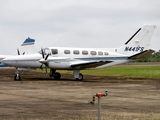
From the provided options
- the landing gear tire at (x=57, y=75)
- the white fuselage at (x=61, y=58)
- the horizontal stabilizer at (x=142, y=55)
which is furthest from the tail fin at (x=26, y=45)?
the horizontal stabilizer at (x=142, y=55)

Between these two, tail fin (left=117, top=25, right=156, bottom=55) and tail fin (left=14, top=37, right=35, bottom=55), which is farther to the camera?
tail fin (left=14, top=37, right=35, bottom=55)

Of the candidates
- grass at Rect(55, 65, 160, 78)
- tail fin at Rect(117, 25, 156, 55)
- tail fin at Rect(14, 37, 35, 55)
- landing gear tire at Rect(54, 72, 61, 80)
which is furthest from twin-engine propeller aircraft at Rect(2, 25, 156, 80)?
tail fin at Rect(14, 37, 35, 55)

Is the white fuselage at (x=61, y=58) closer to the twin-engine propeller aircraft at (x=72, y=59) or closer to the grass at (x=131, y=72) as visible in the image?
the twin-engine propeller aircraft at (x=72, y=59)

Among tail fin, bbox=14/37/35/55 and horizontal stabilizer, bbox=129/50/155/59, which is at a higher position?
tail fin, bbox=14/37/35/55

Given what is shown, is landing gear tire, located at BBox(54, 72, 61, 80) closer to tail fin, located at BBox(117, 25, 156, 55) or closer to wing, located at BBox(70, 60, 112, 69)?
wing, located at BBox(70, 60, 112, 69)

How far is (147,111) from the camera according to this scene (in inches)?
591

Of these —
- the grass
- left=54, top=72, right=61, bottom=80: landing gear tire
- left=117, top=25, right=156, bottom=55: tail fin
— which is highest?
left=117, top=25, right=156, bottom=55: tail fin

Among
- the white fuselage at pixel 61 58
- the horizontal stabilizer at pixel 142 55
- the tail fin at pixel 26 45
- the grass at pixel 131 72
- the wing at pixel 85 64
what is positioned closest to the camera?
the wing at pixel 85 64

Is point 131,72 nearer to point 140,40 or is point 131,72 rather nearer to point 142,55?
point 140,40

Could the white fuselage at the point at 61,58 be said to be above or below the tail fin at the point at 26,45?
below

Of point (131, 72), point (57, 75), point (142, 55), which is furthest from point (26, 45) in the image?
point (142, 55)

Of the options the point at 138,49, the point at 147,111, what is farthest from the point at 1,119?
the point at 138,49

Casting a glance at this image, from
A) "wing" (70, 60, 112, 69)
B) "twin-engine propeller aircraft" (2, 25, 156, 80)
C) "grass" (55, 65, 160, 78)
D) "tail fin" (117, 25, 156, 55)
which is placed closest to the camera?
"wing" (70, 60, 112, 69)

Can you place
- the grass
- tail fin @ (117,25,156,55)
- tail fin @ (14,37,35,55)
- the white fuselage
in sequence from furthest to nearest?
tail fin @ (14,37,35,55)
the grass
tail fin @ (117,25,156,55)
the white fuselage
